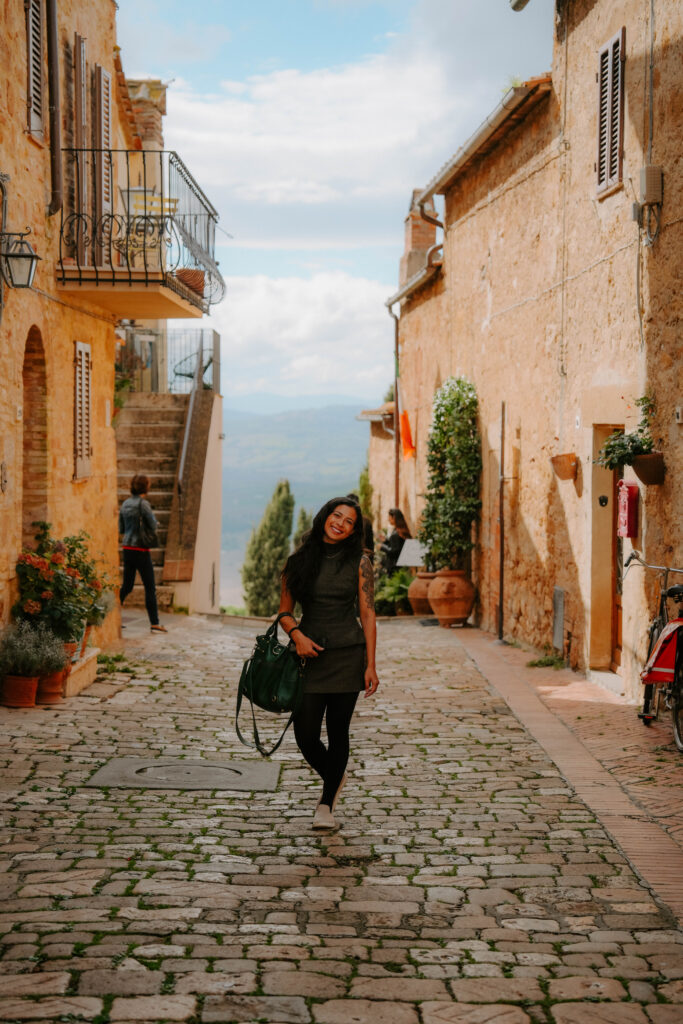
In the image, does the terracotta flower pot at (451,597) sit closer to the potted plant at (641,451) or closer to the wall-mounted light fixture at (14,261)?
the potted plant at (641,451)

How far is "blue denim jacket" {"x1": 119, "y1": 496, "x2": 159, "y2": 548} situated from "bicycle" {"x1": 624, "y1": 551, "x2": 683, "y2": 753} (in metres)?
6.92

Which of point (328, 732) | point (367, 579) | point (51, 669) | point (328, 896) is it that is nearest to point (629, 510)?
point (367, 579)

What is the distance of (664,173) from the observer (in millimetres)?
8875

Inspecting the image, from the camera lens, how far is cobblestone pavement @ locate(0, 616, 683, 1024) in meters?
3.82

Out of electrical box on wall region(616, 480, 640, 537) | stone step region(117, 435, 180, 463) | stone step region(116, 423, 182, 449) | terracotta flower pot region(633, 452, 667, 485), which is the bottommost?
electrical box on wall region(616, 480, 640, 537)

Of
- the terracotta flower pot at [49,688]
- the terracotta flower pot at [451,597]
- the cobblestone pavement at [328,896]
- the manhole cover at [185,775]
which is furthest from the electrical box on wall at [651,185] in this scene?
the terracotta flower pot at [451,597]

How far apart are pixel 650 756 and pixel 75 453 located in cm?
687

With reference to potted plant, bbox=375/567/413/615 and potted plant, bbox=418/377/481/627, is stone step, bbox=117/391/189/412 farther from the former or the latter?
potted plant, bbox=418/377/481/627

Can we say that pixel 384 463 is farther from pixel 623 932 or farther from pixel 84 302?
pixel 623 932

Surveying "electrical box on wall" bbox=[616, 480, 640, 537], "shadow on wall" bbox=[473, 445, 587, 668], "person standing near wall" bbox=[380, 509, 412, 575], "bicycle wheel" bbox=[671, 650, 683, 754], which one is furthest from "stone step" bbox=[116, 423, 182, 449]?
"bicycle wheel" bbox=[671, 650, 683, 754]

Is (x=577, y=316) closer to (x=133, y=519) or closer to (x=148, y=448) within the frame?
(x=133, y=519)

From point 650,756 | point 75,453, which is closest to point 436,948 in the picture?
point 650,756

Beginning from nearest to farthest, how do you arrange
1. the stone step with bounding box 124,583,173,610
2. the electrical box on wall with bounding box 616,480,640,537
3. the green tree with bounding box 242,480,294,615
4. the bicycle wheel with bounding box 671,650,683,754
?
the bicycle wheel with bounding box 671,650,683,754
the electrical box on wall with bounding box 616,480,640,537
the stone step with bounding box 124,583,173,610
the green tree with bounding box 242,480,294,615

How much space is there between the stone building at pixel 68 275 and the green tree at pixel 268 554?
36.4m
